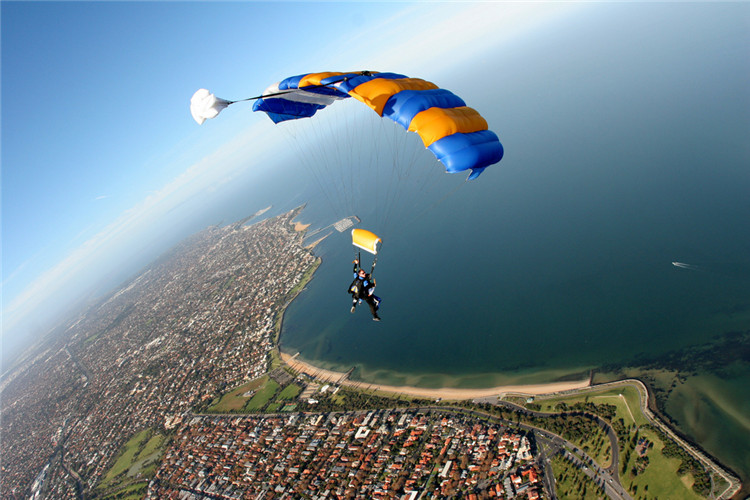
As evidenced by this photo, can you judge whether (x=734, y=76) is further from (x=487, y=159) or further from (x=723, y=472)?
(x=487, y=159)

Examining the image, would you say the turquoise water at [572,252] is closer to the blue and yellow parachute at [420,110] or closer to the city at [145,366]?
the city at [145,366]

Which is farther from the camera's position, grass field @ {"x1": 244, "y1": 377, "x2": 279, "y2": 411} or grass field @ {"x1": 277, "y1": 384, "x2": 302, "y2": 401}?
grass field @ {"x1": 244, "y1": 377, "x2": 279, "y2": 411}

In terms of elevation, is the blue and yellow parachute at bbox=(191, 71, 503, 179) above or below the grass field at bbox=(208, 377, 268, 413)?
above

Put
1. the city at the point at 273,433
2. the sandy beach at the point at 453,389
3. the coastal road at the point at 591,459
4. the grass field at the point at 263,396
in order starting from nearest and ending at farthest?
the coastal road at the point at 591,459 < the city at the point at 273,433 < the sandy beach at the point at 453,389 < the grass field at the point at 263,396

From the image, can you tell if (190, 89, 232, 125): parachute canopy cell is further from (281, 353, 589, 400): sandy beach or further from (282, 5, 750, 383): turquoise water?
(282, 5, 750, 383): turquoise water

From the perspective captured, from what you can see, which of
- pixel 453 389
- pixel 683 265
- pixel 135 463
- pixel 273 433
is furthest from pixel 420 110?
pixel 135 463

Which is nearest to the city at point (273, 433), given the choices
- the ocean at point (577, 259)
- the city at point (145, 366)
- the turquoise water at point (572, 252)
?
the city at point (145, 366)

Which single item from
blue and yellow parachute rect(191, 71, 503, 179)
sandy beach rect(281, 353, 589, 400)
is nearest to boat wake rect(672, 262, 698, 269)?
sandy beach rect(281, 353, 589, 400)

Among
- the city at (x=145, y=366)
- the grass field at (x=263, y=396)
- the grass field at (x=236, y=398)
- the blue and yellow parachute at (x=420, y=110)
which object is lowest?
the grass field at (x=263, y=396)
